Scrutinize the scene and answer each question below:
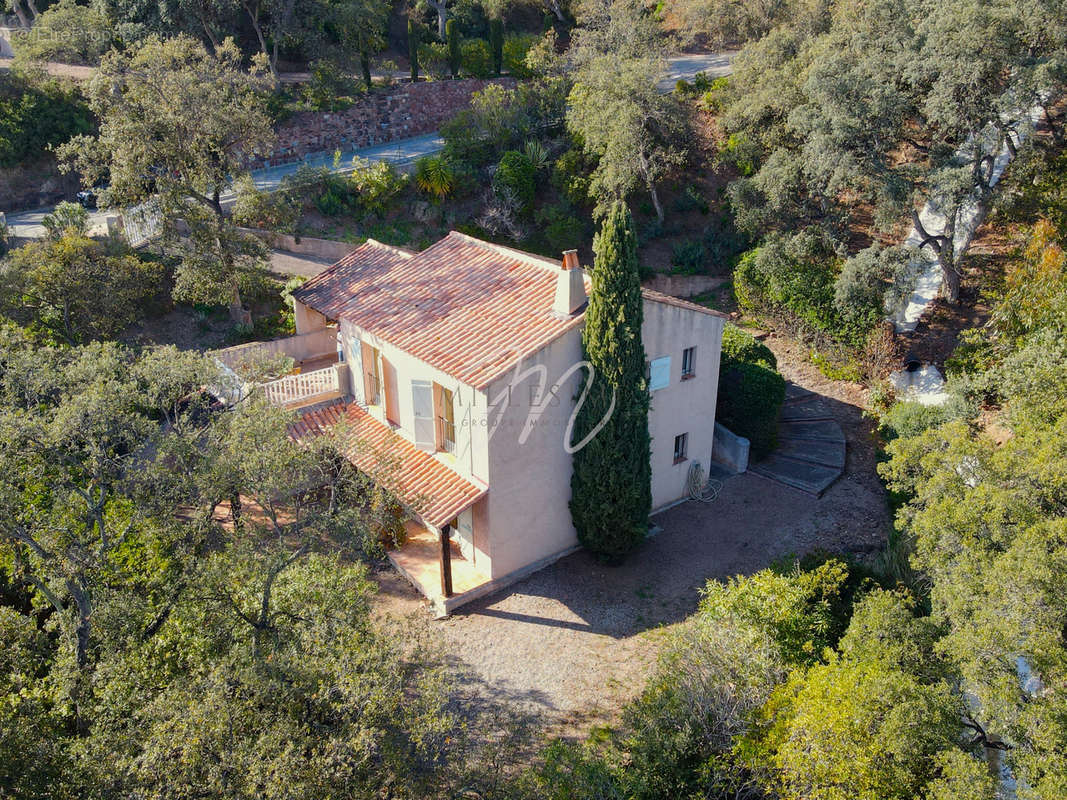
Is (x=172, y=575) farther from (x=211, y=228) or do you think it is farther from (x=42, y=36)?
(x=42, y=36)

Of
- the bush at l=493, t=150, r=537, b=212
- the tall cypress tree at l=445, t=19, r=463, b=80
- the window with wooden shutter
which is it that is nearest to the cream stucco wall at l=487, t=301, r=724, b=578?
the window with wooden shutter

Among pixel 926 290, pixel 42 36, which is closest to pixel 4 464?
pixel 926 290

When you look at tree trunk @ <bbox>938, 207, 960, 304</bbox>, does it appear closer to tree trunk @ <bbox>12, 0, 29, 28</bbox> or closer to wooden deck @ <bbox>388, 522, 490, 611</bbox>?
wooden deck @ <bbox>388, 522, 490, 611</bbox>

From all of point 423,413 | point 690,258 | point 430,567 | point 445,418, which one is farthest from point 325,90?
point 430,567

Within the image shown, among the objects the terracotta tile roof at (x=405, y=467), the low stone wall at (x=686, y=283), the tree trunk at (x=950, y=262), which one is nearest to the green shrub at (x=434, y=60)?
the low stone wall at (x=686, y=283)

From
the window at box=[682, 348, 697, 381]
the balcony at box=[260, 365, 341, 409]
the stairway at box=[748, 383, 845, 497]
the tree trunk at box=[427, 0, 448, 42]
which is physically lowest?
the stairway at box=[748, 383, 845, 497]

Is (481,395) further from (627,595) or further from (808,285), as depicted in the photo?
(808,285)
